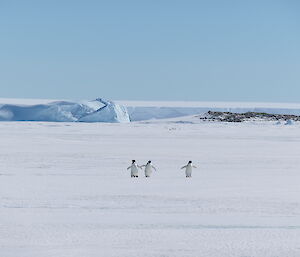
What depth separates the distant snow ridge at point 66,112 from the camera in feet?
148

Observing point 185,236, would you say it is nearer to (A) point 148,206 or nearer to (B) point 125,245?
(B) point 125,245

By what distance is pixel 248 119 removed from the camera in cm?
4906

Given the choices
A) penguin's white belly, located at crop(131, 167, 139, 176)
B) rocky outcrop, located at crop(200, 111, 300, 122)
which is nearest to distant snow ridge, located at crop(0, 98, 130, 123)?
rocky outcrop, located at crop(200, 111, 300, 122)

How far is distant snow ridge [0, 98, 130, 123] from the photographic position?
4512cm

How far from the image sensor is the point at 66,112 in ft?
151

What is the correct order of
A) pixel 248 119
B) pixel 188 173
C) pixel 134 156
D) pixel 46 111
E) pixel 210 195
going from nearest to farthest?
pixel 210 195 < pixel 188 173 < pixel 134 156 < pixel 46 111 < pixel 248 119

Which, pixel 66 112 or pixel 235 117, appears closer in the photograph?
pixel 66 112

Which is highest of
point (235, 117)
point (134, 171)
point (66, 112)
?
point (134, 171)

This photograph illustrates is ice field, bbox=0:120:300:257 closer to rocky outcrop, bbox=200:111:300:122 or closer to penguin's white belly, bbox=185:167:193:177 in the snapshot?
penguin's white belly, bbox=185:167:193:177

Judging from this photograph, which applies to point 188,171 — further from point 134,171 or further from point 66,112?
point 66,112

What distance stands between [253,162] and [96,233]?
29.4 ft

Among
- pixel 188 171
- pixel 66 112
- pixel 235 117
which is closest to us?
pixel 188 171

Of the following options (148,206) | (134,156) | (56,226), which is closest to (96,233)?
(56,226)

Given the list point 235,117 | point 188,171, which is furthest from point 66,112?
point 188,171
